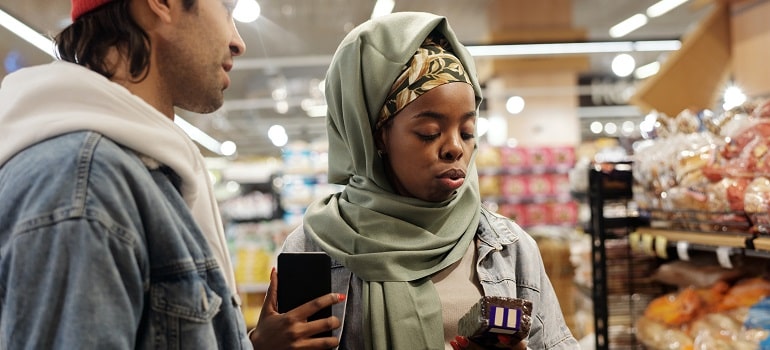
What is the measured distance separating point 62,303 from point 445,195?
0.94 metres

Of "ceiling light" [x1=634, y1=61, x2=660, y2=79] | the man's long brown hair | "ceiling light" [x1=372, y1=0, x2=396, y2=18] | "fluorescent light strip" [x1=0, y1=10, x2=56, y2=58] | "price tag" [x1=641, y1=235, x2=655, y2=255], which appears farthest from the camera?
"ceiling light" [x1=634, y1=61, x2=660, y2=79]

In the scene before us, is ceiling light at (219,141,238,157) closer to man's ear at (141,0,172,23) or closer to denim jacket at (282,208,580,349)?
denim jacket at (282,208,580,349)

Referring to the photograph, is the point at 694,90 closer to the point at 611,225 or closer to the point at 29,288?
the point at 611,225

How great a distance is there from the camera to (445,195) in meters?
1.63

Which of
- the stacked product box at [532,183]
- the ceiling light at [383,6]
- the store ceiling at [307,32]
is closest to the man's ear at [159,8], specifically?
the store ceiling at [307,32]

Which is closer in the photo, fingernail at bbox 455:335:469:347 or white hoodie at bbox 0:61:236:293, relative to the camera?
white hoodie at bbox 0:61:236:293

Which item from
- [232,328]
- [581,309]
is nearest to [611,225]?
[581,309]

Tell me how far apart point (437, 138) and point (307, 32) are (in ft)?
35.0

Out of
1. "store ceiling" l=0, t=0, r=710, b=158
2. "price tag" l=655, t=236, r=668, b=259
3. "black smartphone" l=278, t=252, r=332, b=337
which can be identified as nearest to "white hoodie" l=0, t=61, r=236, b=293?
"black smartphone" l=278, t=252, r=332, b=337

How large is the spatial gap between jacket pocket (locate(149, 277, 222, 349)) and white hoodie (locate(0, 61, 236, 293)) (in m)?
0.17

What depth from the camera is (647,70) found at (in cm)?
1670

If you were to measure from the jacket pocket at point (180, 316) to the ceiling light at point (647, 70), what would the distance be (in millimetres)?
16500

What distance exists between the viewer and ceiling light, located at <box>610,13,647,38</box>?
1226cm

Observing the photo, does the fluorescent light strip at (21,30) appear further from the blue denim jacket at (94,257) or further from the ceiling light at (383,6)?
the blue denim jacket at (94,257)
